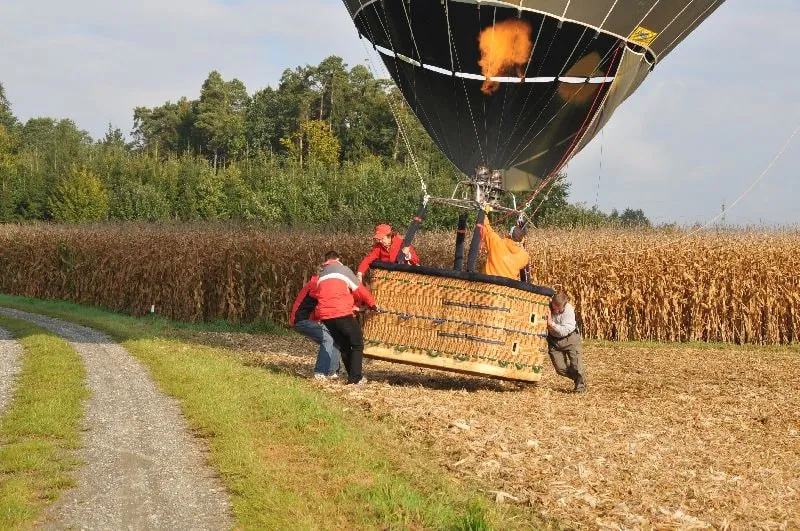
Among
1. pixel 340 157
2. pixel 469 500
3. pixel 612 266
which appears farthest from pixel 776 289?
pixel 340 157

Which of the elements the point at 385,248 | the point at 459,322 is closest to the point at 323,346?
the point at 385,248

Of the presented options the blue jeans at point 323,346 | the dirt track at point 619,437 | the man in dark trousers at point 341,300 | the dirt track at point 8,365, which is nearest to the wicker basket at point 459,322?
the man in dark trousers at point 341,300

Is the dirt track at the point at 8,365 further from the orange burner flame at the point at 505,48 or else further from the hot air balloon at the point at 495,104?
the orange burner flame at the point at 505,48

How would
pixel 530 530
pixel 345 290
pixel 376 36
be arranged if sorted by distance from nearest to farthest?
pixel 530 530
pixel 345 290
pixel 376 36

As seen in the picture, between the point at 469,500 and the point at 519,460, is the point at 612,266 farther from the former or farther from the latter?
the point at 469,500

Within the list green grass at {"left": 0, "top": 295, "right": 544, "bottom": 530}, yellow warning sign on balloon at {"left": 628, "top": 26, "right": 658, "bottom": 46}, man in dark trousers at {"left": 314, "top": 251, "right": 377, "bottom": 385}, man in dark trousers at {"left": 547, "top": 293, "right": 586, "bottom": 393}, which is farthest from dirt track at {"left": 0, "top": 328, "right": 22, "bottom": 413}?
yellow warning sign on balloon at {"left": 628, "top": 26, "right": 658, "bottom": 46}

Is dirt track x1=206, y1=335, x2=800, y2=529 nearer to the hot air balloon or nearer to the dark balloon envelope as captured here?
the hot air balloon

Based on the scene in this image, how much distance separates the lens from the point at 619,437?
8.83 metres

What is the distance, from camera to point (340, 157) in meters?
62.5

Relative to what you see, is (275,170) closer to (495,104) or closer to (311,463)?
(495,104)

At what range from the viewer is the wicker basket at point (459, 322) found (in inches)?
422

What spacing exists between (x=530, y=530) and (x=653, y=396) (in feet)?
21.2

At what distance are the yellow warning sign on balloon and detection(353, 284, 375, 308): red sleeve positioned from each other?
4538 mm

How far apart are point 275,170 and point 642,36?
36.6 m
